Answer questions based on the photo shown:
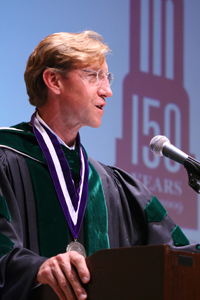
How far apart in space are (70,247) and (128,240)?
46 centimetres

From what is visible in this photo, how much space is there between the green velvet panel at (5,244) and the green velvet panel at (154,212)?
97 cm

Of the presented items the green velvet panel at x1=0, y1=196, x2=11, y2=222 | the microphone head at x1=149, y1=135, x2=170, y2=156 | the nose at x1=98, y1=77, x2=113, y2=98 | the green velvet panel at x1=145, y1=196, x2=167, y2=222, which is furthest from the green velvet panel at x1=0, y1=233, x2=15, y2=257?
the nose at x1=98, y1=77, x2=113, y2=98

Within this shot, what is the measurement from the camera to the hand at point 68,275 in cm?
116

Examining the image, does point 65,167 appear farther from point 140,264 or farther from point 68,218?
point 140,264

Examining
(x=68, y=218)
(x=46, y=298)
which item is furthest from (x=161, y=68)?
(x=46, y=298)

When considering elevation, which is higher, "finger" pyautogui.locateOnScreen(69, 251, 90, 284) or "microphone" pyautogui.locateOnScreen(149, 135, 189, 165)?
"microphone" pyautogui.locateOnScreen(149, 135, 189, 165)

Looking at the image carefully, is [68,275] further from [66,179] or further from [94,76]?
[94,76]

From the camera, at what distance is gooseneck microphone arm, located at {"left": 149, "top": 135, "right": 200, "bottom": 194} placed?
1.65 m

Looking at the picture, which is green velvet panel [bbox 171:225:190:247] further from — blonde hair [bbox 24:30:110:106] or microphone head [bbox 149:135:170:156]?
blonde hair [bbox 24:30:110:106]

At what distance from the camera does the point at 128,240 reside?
2.40 meters

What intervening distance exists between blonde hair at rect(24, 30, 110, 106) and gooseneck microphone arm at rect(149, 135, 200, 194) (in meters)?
0.84

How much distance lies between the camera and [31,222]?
6.68 feet

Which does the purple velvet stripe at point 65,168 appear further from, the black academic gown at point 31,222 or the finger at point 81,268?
the finger at point 81,268

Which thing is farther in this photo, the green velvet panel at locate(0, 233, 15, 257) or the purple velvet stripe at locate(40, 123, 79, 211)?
the purple velvet stripe at locate(40, 123, 79, 211)
